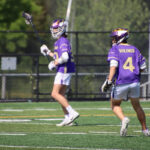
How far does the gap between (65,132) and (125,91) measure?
52.1 inches

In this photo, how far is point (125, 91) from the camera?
393 inches

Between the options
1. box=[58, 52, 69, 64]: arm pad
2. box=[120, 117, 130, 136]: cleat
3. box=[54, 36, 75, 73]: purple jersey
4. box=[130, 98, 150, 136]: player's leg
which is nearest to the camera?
box=[120, 117, 130, 136]: cleat

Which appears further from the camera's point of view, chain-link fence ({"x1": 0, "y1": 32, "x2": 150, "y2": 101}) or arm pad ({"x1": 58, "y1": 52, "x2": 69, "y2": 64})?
chain-link fence ({"x1": 0, "y1": 32, "x2": 150, "y2": 101})

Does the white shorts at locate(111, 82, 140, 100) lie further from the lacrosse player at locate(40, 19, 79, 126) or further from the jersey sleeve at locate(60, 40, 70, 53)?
the jersey sleeve at locate(60, 40, 70, 53)

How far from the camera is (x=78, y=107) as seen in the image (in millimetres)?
17094

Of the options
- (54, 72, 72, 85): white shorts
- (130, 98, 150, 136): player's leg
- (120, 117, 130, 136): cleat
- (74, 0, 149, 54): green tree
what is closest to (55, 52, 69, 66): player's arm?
(54, 72, 72, 85): white shorts

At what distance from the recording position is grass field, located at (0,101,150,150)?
8.82 m

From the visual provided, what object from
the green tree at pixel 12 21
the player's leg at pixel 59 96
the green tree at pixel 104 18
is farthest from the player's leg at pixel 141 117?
the green tree at pixel 12 21

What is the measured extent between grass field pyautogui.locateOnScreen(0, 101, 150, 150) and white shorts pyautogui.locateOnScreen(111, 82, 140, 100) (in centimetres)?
64

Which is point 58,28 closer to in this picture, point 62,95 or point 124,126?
point 62,95

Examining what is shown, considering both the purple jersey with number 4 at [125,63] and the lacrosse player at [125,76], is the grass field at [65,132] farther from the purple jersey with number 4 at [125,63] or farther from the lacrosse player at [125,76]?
the purple jersey with number 4 at [125,63]

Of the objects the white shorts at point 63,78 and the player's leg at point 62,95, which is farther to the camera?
the white shorts at point 63,78

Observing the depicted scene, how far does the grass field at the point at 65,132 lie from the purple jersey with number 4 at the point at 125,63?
36.5 inches

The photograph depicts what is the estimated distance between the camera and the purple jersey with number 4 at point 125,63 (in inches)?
392
